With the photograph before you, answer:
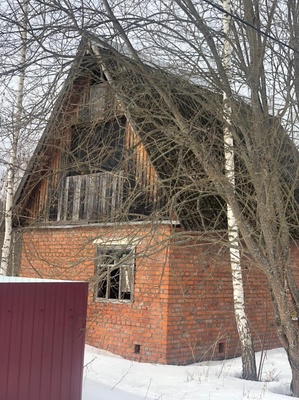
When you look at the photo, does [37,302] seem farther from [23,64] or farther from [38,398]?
[23,64]

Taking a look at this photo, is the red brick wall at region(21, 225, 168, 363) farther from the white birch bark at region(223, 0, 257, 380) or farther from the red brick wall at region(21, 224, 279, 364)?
the white birch bark at region(223, 0, 257, 380)

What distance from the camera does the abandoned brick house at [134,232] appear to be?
880 cm

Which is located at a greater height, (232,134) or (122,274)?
(232,134)

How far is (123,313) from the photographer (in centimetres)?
1017

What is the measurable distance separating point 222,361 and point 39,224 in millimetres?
5010

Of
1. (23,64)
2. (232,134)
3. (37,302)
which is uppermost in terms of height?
(23,64)

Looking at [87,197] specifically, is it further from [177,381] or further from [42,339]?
[42,339]

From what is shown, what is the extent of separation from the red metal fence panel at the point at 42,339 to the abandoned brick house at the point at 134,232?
8.58 feet

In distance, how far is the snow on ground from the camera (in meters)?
6.93

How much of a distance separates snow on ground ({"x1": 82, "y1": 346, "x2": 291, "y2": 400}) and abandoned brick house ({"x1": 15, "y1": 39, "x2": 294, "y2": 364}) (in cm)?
51

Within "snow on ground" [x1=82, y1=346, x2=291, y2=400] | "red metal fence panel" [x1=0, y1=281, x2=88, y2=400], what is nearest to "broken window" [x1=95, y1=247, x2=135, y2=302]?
"snow on ground" [x1=82, y1=346, x2=291, y2=400]

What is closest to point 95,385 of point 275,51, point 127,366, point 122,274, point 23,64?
point 127,366

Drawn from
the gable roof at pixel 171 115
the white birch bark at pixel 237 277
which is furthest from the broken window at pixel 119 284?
the white birch bark at pixel 237 277

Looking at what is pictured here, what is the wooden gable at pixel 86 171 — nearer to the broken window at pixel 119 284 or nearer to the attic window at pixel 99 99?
the attic window at pixel 99 99
